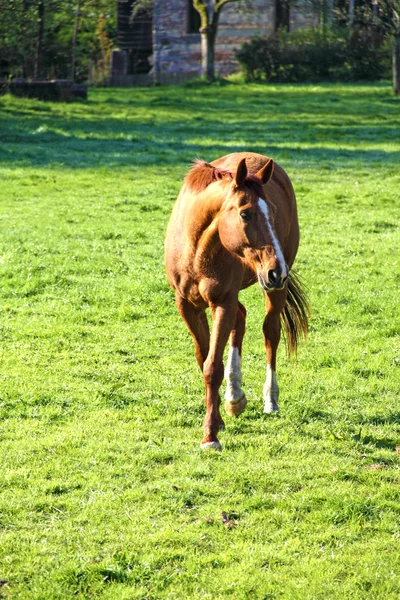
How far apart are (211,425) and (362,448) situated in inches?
44.5

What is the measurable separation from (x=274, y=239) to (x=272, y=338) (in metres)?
1.97

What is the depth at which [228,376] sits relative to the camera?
7.26 meters

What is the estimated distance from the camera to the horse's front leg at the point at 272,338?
7.72m

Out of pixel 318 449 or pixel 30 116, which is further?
pixel 30 116

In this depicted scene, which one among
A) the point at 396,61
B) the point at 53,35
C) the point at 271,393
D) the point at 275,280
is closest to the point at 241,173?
the point at 275,280

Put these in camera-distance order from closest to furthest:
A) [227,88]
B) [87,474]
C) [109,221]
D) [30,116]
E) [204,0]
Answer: [87,474], [109,221], [30,116], [227,88], [204,0]

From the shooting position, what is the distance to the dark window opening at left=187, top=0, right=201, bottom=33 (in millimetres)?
41469

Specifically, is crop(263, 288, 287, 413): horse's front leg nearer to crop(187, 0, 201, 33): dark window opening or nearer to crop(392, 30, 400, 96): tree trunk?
crop(392, 30, 400, 96): tree trunk

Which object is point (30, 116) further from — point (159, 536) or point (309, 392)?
point (159, 536)

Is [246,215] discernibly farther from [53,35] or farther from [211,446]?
[53,35]

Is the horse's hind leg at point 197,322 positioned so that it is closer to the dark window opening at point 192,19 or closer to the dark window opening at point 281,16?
the dark window opening at point 281,16

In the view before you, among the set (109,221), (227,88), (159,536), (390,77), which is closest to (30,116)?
(227,88)

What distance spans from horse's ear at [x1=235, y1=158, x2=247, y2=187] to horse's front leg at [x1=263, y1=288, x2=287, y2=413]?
177 cm

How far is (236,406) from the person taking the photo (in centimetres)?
722
